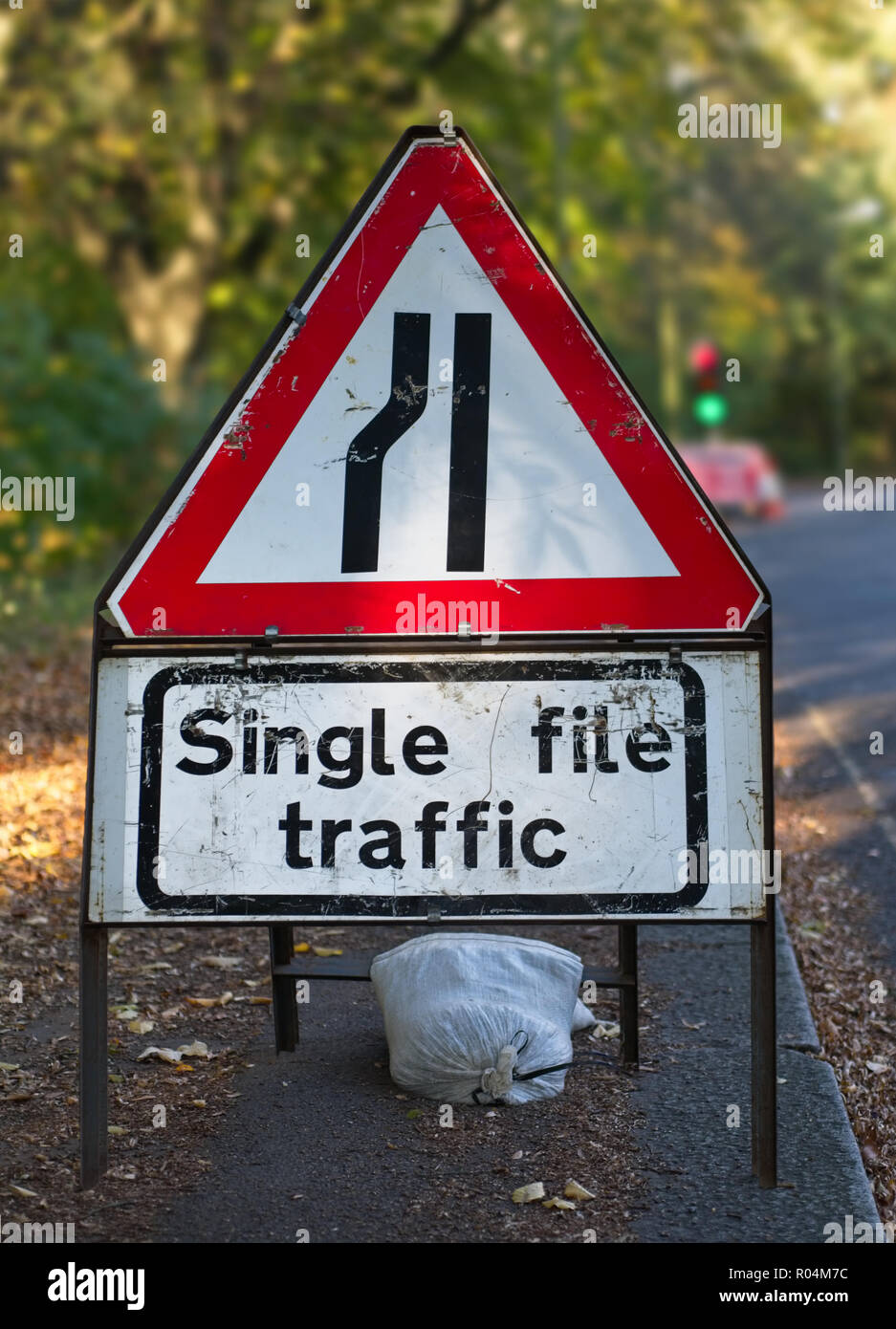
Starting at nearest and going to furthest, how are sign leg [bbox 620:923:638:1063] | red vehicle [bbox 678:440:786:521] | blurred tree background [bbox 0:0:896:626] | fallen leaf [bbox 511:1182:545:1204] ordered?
fallen leaf [bbox 511:1182:545:1204] < sign leg [bbox 620:923:638:1063] < blurred tree background [bbox 0:0:896:626] < red vehicle [bbox 678:440:786:521]

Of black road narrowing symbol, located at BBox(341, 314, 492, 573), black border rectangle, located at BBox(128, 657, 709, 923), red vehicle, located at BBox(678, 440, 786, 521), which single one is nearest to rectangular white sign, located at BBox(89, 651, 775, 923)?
black border rectangle, located at BBox(128, 657, 709, 923)

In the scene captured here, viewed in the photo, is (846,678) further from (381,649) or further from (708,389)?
(708,389)

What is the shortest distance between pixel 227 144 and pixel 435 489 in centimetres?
1709

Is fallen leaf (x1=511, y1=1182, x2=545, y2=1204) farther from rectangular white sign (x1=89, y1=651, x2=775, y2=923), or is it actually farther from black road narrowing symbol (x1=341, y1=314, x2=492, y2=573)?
black road narrowing symbol (x1=341, y1=314, x2=492, y2=573)

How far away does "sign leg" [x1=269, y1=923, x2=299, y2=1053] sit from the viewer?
159 inches

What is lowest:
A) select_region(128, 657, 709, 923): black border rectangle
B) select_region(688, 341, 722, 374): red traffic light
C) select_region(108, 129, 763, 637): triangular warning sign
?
select_region(128, 657, 709, 923): black border rectangle

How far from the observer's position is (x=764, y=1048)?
323 centimetres

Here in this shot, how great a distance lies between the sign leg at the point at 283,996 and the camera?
4.03m

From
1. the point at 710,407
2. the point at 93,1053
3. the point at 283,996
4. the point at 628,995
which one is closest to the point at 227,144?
the point at 710,407

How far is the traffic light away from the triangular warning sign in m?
23.2
